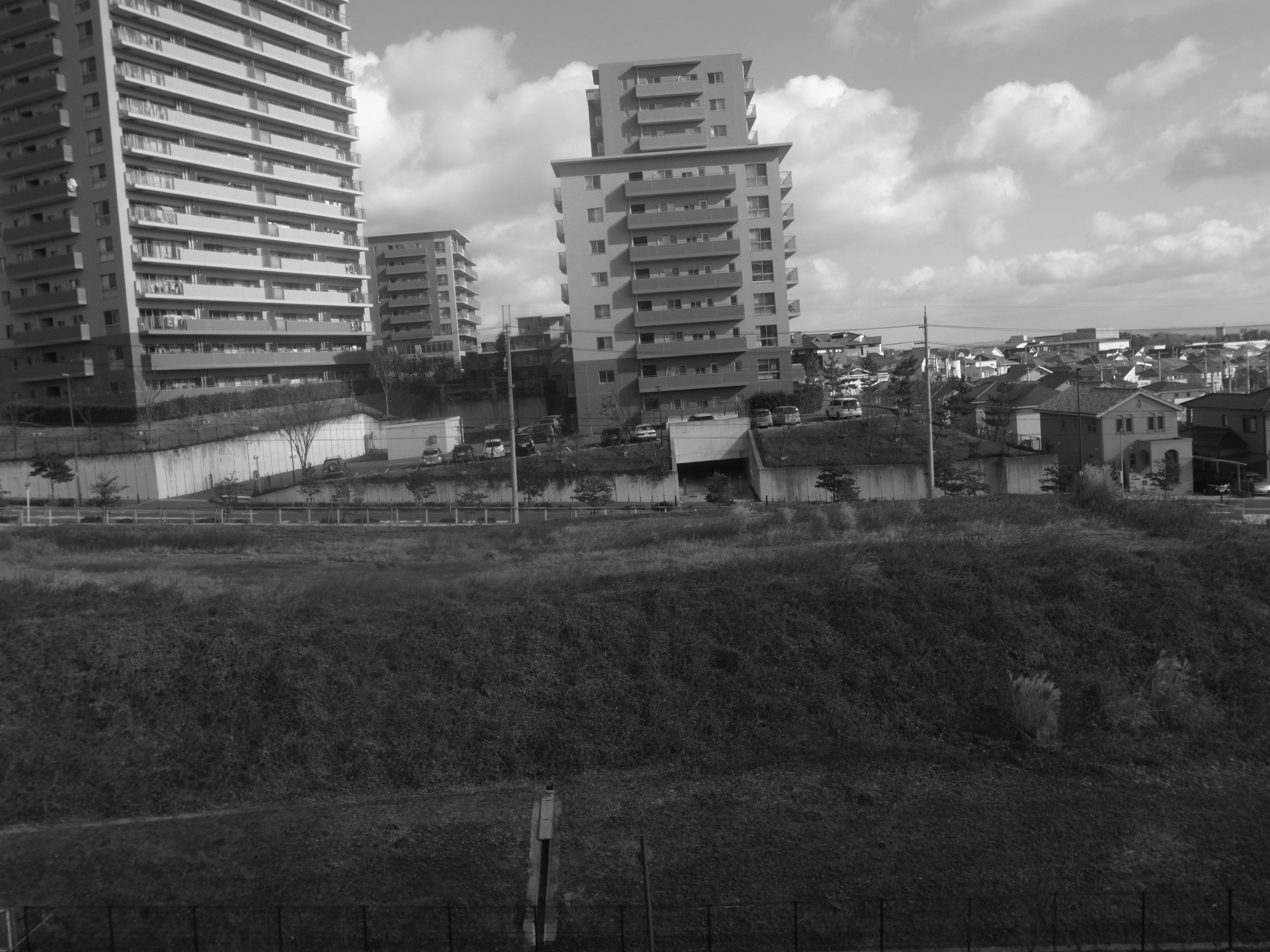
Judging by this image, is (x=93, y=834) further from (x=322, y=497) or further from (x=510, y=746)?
(x=322, y=497)

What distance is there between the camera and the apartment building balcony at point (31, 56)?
1972 inches

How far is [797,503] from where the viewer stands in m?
28.0

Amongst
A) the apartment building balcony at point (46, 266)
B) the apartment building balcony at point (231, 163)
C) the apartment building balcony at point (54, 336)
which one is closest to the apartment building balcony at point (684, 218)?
the apartment building balcony at point (231, 163)

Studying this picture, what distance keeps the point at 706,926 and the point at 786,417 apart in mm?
36756

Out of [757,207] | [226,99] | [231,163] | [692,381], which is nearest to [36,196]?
[231,163]

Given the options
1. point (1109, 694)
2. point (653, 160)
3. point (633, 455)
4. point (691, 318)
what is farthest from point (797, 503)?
point (653, 160)

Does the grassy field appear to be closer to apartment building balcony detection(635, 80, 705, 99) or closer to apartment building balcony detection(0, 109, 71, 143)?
apartment building balcony detection(0, 109, 71, 143)

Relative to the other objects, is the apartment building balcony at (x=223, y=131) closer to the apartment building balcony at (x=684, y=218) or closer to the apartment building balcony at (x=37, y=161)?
the apartment building balcony at (x=37, y=161)

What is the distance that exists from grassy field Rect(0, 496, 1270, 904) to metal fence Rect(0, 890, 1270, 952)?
0.30m

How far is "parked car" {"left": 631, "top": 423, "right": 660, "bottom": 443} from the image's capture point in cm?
4197

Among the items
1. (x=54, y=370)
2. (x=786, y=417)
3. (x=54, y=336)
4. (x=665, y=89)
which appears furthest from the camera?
(x=665, y=89)

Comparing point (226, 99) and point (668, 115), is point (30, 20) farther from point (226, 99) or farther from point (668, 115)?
point (668, 115)

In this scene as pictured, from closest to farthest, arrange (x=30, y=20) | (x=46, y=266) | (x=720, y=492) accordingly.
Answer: (x=720, y=492) → (x=30, y=20) → (x=46, y=266)

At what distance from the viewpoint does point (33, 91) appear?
166 feet
